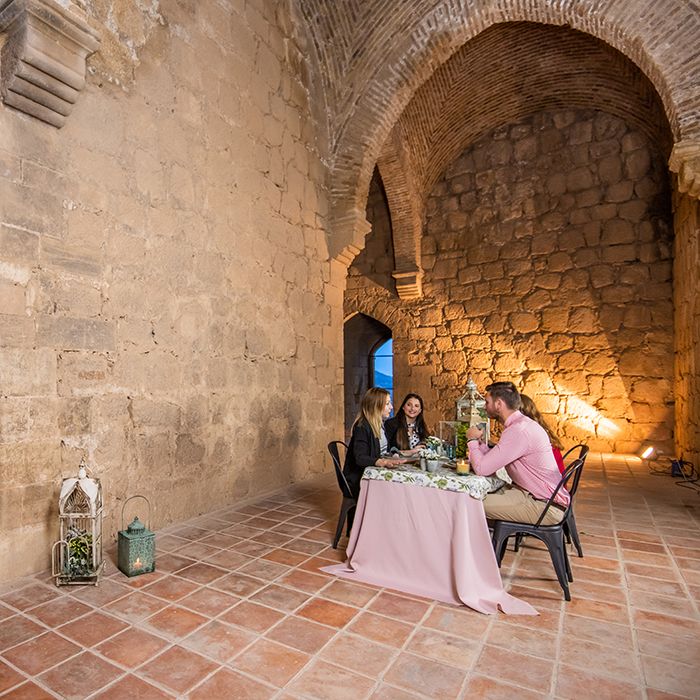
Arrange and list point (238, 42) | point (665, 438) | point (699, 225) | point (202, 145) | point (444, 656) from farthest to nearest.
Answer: point (665, 438) < point (699, 225) < point (238, 42) < point (202, 145) < point (444, 656)

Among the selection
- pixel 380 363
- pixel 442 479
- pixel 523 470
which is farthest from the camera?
pixel 380 363

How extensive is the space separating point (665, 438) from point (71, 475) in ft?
23.1

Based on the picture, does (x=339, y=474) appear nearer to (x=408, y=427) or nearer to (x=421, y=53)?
(x=408, y=427)

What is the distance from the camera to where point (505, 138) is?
7.96 metres

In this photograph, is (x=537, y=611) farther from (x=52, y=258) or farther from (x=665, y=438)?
(x=665, y=438)

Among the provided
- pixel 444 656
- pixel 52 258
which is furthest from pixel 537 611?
pixel 52 258

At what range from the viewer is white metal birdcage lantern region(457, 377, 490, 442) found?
9.37 feet

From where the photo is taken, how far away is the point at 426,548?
8.45 feet

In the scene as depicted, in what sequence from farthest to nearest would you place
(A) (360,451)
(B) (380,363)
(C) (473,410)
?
(B) (380,363) → (A) (360,451) → (C) (473,410)

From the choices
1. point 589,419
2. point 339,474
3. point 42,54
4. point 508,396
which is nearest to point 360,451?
point 339,474

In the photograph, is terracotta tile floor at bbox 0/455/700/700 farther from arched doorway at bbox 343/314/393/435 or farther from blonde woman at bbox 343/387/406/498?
arched doorway at bbox 343/314/393/435

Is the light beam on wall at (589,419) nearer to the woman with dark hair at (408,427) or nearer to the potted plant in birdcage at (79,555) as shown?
the woman with dark hair at (408,427)

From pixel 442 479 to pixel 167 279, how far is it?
2.45m

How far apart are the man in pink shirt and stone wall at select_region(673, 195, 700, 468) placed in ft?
12.4
